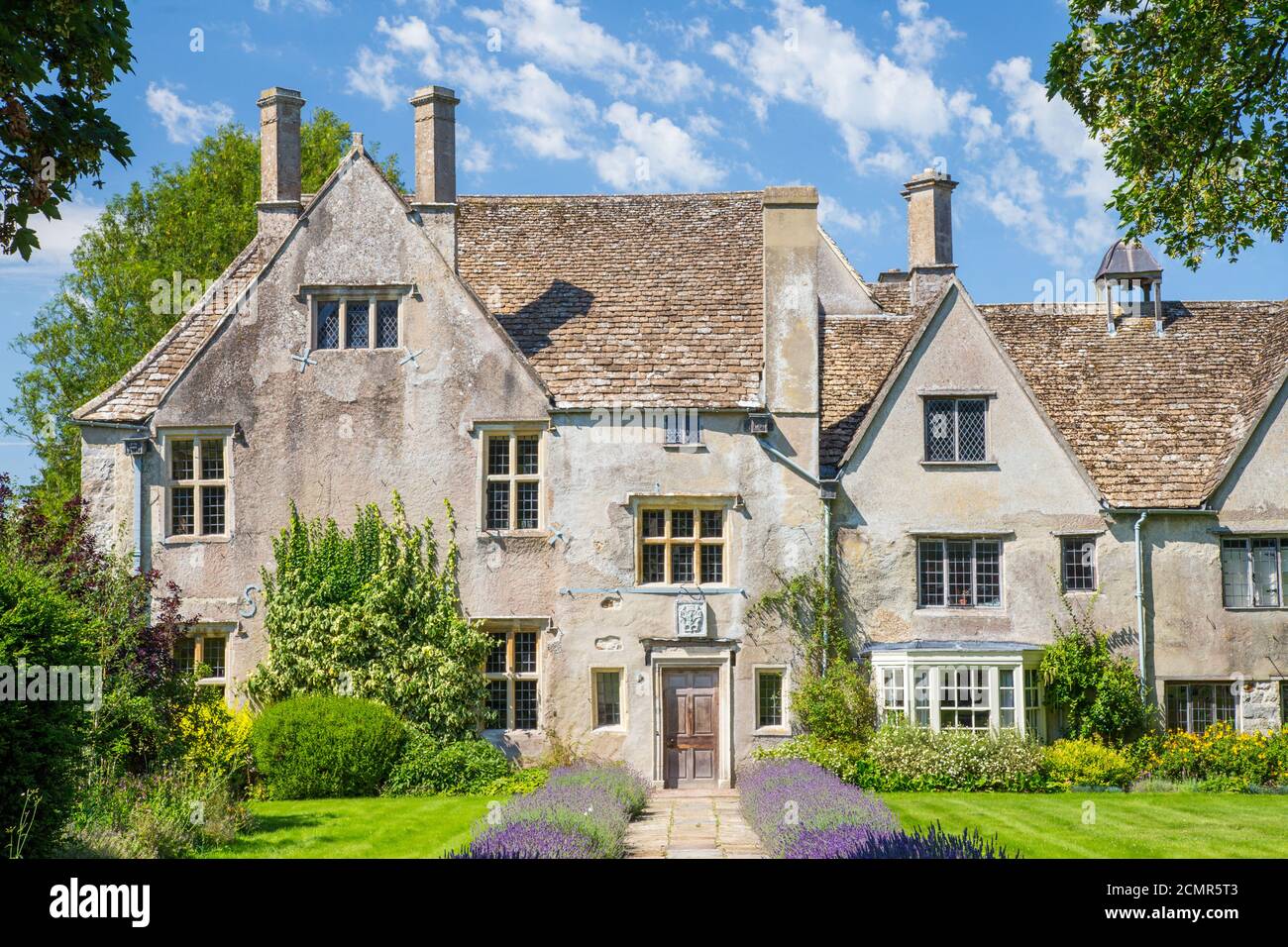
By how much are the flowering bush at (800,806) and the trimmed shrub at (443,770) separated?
15.0ft

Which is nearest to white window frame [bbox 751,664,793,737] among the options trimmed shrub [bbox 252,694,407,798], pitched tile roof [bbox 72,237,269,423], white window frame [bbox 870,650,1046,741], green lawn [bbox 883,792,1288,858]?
white window frame [bbox 870,650,1046,741]

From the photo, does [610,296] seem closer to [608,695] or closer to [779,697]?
[608,695]

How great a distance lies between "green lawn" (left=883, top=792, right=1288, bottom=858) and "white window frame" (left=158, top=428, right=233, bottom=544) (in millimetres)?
13658

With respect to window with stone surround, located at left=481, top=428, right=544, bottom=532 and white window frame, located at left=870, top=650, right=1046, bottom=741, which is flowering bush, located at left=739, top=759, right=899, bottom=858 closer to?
white window frame, located at left=870, top=650, right=1046, bottom=741

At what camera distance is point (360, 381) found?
2592 centimetres

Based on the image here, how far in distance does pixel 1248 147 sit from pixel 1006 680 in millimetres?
11642

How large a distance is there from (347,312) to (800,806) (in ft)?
46.1

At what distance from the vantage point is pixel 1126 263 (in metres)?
34.3

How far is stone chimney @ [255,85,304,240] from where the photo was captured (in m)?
27.1

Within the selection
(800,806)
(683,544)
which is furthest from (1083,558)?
(800,806)

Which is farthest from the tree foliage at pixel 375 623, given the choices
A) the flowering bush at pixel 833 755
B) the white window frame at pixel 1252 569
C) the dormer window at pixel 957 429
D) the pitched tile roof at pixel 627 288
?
the white window frame at pixel 1252 569
